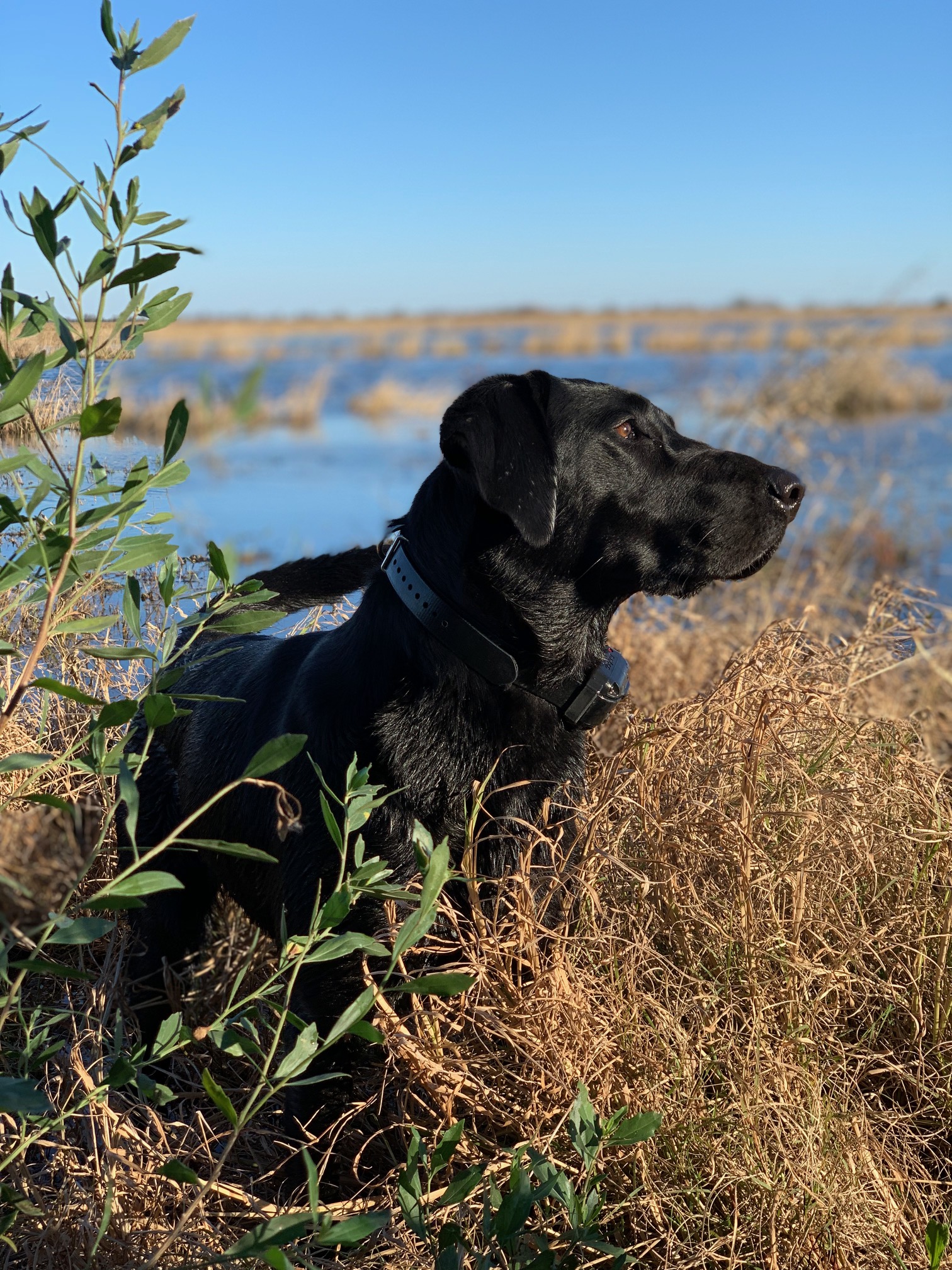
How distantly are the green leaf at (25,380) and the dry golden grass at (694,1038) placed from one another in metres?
1.25

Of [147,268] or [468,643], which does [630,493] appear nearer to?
[468,643]

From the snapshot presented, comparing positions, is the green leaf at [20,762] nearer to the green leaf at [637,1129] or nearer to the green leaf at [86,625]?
the green leaf at [86,625]

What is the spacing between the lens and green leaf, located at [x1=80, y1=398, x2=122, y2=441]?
1.37 metres

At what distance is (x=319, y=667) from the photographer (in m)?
2.76

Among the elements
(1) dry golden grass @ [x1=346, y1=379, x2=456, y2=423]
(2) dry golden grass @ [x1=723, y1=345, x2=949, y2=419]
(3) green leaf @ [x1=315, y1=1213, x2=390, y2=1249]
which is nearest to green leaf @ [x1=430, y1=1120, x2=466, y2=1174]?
(3) green leaf @ [x1=315, y1=1213, x2=390, y2=1249]

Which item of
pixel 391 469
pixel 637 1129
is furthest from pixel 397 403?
pixel 637 1129

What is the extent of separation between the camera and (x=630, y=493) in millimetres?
2924

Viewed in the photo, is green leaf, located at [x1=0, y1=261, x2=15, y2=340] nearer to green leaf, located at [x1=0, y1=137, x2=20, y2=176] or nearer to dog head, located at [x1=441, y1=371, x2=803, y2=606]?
green leaf, located at [x1=0, y1=137, x2=20, y2=176]

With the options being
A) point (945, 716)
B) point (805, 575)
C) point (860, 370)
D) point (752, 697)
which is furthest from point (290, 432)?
point (752, 697)

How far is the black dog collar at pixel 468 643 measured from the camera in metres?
2.60

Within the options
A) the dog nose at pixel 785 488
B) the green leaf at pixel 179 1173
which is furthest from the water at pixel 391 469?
the dog nose at pixel 785 488

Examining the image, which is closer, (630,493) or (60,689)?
(60,689)

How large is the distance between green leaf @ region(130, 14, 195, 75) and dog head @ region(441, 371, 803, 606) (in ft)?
4.45

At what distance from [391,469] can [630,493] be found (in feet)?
40.8
